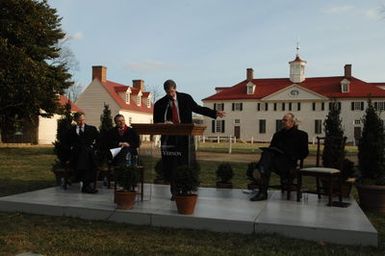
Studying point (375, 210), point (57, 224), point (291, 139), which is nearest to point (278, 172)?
point (291, 139)

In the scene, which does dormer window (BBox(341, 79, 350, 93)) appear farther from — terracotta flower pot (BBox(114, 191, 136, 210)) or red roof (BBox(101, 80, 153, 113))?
terracotta flower pot (BBox(114, 191, 136, 210))

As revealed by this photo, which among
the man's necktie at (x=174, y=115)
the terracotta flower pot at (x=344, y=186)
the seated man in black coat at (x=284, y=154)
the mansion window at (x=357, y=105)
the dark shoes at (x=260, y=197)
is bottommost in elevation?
the dark shoes at (x=260, y=197)

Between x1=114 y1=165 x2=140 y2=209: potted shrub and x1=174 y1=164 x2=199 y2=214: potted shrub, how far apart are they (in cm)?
65

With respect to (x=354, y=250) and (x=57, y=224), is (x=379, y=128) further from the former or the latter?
(x=57, y=224)

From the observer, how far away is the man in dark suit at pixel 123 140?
8992 mm

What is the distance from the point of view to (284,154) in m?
8.42

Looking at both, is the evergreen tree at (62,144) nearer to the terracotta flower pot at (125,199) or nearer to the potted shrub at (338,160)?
the terracotta flower pot at (125,199)

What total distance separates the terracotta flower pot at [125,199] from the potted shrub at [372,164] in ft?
12.7

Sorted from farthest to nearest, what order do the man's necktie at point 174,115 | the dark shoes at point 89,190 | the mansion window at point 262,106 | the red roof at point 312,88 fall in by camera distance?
the mansion window at point 262,106 → the red roof at point 312,88 → the dark shoes at point 89,190 → the man's necktie at point 174,115

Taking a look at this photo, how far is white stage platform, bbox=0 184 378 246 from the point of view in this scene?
6105 mm

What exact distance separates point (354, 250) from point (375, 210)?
9.73 ft

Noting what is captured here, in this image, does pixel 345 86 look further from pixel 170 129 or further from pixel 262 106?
pixel 170 129

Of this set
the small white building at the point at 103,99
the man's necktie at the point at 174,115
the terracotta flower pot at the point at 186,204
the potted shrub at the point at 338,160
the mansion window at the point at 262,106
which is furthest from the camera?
the mansion window at the point at 262,106

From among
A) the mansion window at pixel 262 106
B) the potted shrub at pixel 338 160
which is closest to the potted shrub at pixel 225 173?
the potted shrub at pixel 338 160
